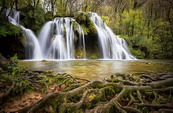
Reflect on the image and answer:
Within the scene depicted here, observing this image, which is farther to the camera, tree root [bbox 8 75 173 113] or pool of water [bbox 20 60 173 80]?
pool of water [bbox 20 60 173 80]

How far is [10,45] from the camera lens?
1202cm

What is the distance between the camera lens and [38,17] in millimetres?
15680

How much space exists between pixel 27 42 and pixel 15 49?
4.93 ft

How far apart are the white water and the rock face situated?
823 millimetres

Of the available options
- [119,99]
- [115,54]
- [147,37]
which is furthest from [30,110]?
[147,37]

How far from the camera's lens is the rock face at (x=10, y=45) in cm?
1172

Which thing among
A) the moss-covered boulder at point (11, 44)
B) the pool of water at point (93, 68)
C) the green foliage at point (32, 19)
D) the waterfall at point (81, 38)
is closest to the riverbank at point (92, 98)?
the pool of water at point (93, 68)

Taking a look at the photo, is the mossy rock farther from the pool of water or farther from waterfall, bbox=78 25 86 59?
the pool of water

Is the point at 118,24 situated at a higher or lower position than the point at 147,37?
higher

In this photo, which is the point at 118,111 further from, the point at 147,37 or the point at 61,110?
the point at 147,37

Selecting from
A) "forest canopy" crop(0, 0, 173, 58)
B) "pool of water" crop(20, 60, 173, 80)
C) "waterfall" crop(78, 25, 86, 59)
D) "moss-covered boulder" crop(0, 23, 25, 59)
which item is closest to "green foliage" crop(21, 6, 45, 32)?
"forest canopy" crop(0, 0, 173, 58)

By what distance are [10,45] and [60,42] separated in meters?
5.70

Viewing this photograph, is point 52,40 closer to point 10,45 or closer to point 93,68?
point 10,45

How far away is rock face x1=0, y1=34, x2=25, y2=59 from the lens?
1172 centimetres
